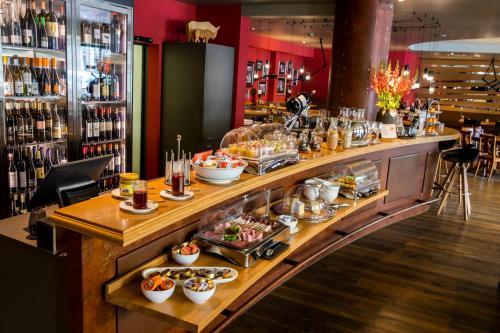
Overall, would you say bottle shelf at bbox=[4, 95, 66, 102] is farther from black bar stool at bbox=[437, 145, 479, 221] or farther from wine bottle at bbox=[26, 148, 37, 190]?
black bar stool at bbox=[437, 145, 479, 221]

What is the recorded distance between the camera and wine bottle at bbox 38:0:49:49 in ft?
14.0

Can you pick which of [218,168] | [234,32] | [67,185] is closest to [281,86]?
[234,32]

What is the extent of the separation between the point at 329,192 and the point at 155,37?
13.9ft

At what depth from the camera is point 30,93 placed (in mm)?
4215

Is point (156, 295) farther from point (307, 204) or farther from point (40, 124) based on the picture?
point (40, 124)

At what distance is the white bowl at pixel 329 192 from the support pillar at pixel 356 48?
313cm

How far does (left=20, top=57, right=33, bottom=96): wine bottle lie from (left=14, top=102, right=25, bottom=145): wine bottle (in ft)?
0.50

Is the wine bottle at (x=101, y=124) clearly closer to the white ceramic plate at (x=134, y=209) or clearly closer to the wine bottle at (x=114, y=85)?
the wine bottle at (x=114, y=85)

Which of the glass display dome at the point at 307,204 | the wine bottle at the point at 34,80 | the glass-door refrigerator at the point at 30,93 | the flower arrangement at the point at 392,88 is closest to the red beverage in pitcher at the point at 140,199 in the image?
the glass display dome at the point at 307,204

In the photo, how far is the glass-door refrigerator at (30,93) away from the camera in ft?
13.4

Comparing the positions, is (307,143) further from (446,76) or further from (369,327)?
(446,76)

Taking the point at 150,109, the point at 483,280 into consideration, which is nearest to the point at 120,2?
the point at 150,109

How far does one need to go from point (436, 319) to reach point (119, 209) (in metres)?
2.73

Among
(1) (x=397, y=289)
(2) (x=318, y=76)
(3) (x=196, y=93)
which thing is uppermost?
(2) (x=318, y=76)
